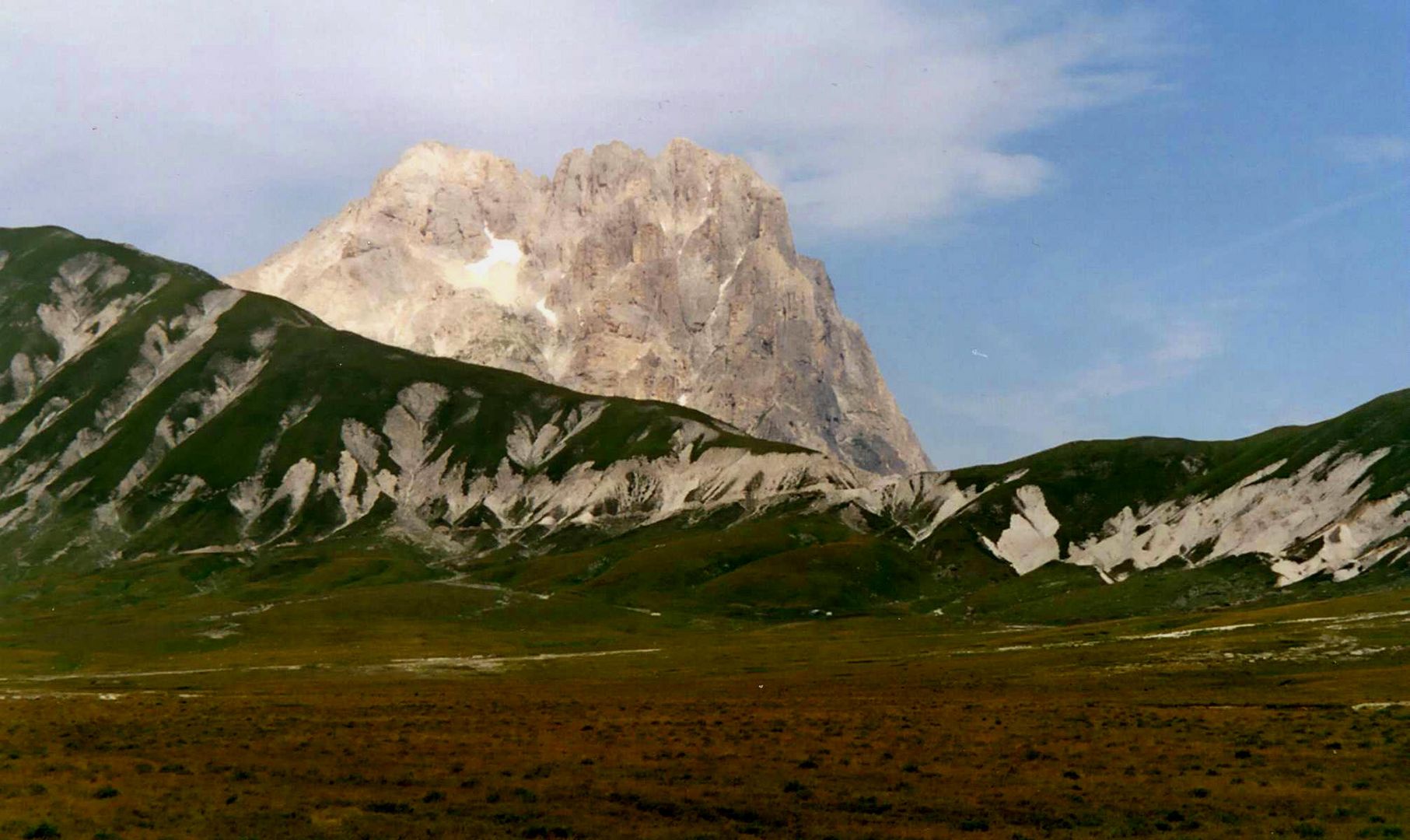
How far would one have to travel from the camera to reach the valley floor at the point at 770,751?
37531 mm

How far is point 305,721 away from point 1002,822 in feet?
149

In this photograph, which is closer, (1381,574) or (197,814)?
(197,814)

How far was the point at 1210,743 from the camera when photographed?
53.4 m

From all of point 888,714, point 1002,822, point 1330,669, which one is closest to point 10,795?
point 1002,822

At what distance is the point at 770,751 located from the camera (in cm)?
5391

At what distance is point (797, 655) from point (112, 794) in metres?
111

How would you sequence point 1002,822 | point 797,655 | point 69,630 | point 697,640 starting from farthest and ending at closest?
point 69,630
point 697,640
point 797,655
point 1002,822

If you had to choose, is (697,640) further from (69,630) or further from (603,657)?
(69,630)

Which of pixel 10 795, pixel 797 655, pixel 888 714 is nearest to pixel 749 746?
pixel 888 714

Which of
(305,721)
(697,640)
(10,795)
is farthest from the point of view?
(697,640)

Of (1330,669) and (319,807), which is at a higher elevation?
(319,807)

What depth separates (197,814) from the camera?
125ft

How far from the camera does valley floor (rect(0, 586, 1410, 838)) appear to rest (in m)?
37.5

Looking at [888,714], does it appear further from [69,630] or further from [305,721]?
[69,630]
